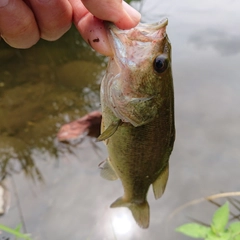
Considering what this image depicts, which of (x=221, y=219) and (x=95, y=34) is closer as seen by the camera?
(x=95, y=34)

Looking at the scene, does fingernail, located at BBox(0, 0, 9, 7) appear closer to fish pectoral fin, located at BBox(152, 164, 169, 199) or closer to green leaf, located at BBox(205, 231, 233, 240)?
fish pectoral fin, located at BBox(152, 164, 169, 199)

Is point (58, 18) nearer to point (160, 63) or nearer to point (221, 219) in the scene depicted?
point (160, 63)

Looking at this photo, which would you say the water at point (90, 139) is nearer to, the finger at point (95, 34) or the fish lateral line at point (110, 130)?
the fish lateral line at point (110, 130)

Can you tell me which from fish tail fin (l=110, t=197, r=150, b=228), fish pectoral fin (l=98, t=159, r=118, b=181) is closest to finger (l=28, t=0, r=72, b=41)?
fish pectoral fin (l=98, t=159, r=118, b=181)

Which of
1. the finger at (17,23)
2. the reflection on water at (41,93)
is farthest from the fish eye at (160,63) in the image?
the reflection on water at (41,93)

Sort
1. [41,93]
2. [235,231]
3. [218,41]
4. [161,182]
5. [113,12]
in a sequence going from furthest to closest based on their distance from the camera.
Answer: [218,41] → [41,93] → [235,231] → [161,182] → [113,12]

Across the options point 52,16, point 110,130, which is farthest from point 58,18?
point 110,130
